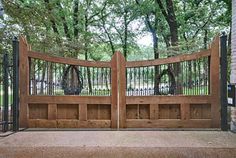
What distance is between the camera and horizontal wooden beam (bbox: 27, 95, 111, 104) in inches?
196

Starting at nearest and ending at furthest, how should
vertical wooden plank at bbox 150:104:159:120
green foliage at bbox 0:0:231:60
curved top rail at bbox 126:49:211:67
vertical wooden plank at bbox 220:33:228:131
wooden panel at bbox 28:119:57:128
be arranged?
vertical wooden plank at bbox 220:33:228:131 → curved top rail at bbox 126:49:211:67 → vertical wooden plank at bbox 150:104:159:120 → wooden panel at bbox 28:119:57:128 → green foliage at bbox 0:0:231:60

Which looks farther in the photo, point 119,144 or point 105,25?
point 105,25

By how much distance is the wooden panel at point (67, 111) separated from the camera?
5034mm

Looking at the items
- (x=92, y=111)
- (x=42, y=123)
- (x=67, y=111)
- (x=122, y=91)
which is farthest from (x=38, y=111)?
(x=122, y=91)

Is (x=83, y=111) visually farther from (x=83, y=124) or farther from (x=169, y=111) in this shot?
(x=169, y=111)

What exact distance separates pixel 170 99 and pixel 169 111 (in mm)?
241

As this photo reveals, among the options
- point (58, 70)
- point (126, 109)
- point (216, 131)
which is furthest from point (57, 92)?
point (216, 131)

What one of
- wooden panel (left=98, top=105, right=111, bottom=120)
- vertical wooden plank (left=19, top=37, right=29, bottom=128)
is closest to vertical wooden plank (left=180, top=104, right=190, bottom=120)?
wooden panel (left=98, top=105, right=111, bottom=120)

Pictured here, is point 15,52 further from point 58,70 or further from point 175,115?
point 175,115

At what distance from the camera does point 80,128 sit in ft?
16.4

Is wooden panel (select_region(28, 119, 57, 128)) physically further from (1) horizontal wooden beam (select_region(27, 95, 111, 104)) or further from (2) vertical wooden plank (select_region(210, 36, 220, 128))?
(2) vertical wooden plank (select_region(210, 36, 220, 128))

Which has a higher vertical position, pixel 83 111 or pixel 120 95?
pixel 120 95

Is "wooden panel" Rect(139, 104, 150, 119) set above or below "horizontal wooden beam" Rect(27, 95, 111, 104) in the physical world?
below

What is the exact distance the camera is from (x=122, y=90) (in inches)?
195
